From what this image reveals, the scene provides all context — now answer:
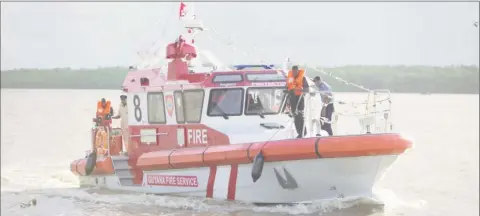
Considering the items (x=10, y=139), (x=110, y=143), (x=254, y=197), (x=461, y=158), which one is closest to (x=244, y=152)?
(x=254, y=197)

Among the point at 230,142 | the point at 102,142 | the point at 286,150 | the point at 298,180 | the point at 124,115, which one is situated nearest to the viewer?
the point at 286,150

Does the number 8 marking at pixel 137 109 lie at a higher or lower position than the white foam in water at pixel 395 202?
higher

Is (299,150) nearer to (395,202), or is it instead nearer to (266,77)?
(266,77)

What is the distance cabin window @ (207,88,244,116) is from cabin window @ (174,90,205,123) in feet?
0.65

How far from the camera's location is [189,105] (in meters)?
11.5

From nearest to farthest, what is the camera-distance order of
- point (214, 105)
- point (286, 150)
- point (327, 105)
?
1. point (286, 150)
2. point (327, 105)
3. point (214, 105)

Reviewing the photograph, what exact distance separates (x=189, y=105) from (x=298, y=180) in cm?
247

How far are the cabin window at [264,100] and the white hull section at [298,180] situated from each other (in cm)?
117

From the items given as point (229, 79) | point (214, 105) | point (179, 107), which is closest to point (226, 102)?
point (214, 105)

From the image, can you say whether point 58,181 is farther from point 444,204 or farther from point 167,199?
point 444,204

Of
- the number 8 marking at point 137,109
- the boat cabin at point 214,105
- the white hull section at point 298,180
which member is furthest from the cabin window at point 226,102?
the number 8 marking at point 137,109

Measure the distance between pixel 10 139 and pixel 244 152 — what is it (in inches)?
229

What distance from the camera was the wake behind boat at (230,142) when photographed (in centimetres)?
962

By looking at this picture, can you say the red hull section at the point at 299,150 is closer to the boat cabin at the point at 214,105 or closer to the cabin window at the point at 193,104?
the boat cabin at the point at 214,105
